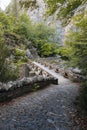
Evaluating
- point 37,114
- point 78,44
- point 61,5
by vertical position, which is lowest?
point 37,114

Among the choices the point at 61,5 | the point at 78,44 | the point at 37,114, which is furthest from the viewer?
the point at 78,44

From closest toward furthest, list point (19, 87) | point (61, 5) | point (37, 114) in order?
point (37, 114)
point (61, 5)
point (19, 87)

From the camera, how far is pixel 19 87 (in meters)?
6.63

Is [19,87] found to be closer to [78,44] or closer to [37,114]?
[37,114]

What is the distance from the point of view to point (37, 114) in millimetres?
4957

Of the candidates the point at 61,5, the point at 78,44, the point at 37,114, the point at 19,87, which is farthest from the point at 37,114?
the point at 78,44

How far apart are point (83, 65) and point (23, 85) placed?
3.88 metres

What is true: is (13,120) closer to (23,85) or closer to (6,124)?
(6,124)

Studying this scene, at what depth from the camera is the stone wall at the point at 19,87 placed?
19.3 ft

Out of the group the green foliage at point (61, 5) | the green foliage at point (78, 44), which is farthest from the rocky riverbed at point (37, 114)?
the green foliage at point (78, 44)

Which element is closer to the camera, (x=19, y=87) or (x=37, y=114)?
(x=37, y=114)

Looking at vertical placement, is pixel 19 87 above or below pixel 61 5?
below

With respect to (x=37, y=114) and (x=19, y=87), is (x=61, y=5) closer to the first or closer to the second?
(x=19, y=87)

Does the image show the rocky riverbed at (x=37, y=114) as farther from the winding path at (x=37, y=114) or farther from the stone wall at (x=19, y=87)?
the stone wall at (x=19, y=87)
